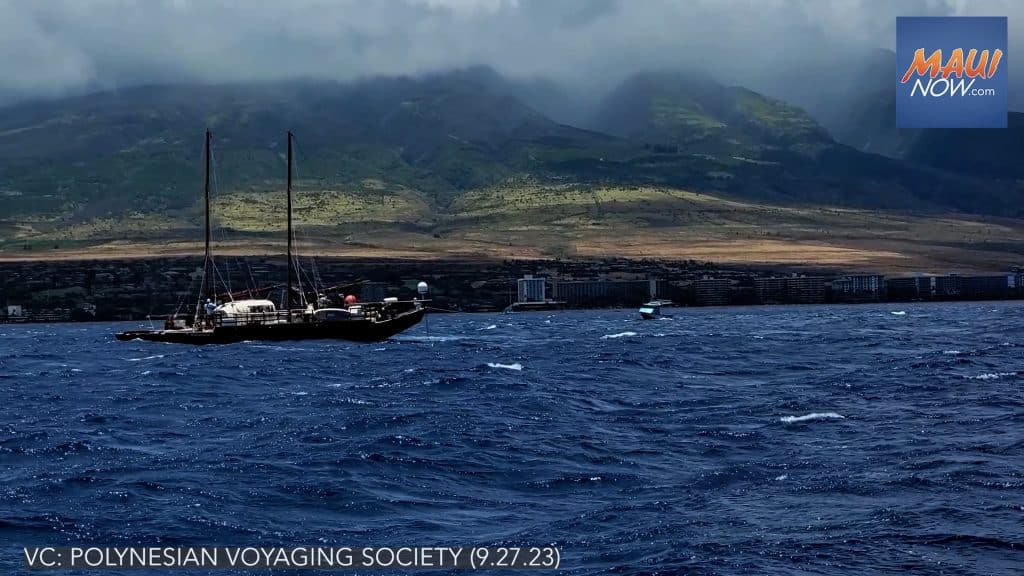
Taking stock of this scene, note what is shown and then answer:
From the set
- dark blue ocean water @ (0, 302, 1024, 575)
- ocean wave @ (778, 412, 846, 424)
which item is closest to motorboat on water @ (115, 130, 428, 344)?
dark blue ocean water @ (0, 302, 1024, 575)

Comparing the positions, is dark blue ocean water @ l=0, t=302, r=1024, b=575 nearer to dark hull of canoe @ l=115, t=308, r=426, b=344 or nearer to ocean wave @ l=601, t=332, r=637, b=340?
dark hull of canoe @ l=115, t=308, r=426, b=344

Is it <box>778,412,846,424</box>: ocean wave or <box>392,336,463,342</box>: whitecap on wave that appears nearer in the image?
<box>778,412,846,424</box>: ocean wave

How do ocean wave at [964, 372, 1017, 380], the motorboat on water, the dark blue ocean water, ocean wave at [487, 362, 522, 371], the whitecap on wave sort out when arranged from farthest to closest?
the whitecap on wave
the motorboat on water
ocean wave at [487, 362, 522, 371]
ocean wave at [964, 372, 1017, 380]
the dark blue ocean water

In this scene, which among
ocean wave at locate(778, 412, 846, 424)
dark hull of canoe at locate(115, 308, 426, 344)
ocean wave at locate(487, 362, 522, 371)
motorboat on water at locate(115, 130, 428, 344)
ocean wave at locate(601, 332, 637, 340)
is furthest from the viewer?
ocean wave at locate(601, 332, 637, 340)

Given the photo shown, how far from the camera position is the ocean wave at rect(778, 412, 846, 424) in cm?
5812

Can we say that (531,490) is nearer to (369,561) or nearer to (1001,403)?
(369,561)

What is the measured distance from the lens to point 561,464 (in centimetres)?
4756

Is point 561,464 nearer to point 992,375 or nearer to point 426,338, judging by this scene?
point 992,375

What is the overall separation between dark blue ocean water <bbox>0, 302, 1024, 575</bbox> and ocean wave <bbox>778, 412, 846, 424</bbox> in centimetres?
30

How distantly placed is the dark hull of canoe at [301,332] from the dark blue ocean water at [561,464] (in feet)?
162

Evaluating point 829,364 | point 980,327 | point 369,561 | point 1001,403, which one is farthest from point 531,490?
point 980,327

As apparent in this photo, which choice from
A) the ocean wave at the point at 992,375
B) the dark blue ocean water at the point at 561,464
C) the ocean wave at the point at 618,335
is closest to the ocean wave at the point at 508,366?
the dark blue ocean water at the point at 561,464

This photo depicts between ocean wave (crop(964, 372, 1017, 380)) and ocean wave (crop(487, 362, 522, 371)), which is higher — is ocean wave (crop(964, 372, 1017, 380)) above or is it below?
above

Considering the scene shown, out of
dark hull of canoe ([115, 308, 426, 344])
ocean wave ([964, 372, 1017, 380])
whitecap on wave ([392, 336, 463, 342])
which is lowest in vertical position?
whitecap on wave ([392, 336, 463, 342])
